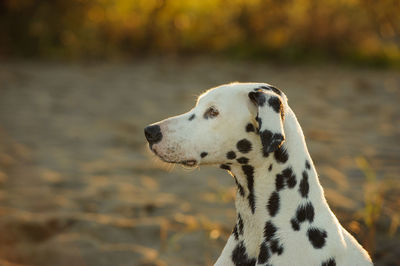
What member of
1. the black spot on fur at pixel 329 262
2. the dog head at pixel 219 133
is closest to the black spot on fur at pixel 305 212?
the black spot on fur at pixel 329 262

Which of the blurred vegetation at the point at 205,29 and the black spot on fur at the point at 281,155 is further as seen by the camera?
the blurred vegetation at the point at 205,29

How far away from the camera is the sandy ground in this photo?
14.9 feet

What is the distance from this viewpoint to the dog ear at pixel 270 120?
8.48 ft

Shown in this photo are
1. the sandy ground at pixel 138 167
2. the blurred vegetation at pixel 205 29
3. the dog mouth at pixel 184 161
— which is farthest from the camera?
the blurred vegetation at pixel 205 29

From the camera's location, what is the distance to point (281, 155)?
2805mm

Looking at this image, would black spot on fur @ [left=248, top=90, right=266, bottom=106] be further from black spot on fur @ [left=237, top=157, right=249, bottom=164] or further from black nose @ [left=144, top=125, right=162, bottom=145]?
black nose @ [left=144, top=125, right=162, bottom=145]

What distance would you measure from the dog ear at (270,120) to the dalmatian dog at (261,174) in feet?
0.03

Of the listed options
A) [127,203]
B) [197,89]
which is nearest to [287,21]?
[197,89]

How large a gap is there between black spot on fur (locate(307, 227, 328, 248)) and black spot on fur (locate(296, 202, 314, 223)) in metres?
0.06

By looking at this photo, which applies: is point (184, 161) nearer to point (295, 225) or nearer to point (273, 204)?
point (273, 204)

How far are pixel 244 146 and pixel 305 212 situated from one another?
50cm

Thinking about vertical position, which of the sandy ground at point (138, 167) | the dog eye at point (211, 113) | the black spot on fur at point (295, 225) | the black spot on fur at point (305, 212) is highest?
the dog eye at point (211, 113)

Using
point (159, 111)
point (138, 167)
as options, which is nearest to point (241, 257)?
point (138, 167)

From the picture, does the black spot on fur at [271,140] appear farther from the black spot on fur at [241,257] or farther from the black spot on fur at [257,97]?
the black spot on fur at [241,257]
